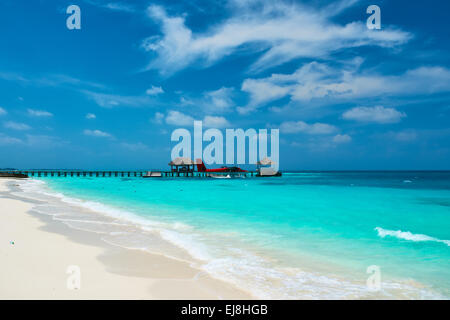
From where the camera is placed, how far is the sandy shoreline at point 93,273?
419 cm

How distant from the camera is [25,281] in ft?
14.7

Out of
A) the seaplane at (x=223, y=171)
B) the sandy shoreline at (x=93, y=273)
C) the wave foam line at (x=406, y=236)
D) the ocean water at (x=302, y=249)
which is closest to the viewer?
the sandy shoreline at (x=93, y=273)

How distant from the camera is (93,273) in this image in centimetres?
A: 499

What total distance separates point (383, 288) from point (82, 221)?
9.74 m

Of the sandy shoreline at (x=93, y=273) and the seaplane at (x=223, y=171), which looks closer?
the sandy shoreline at (x=93, y=273)

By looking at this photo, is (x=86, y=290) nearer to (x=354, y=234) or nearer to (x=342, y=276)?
(x=342, y=276)
